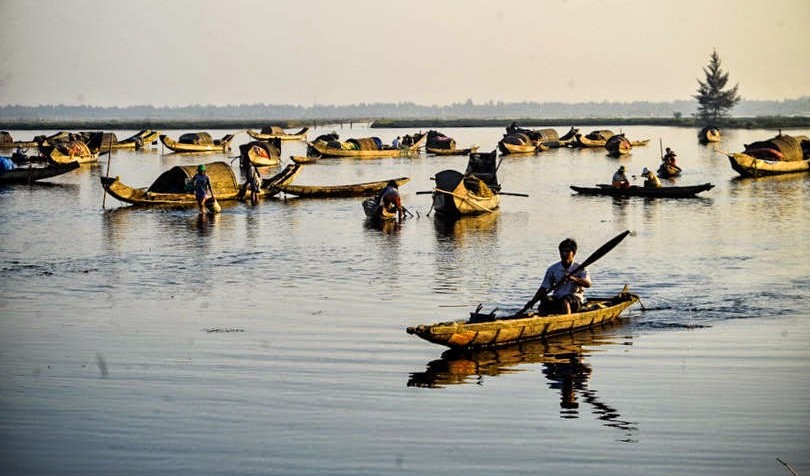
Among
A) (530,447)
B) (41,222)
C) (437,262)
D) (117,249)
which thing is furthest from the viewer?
(41,222)

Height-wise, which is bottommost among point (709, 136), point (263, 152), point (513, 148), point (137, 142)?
point (513, 148)

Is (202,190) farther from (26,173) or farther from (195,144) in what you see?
(195,144)

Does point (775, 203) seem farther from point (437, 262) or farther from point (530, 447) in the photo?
point (530, 447)

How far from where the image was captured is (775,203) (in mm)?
40844

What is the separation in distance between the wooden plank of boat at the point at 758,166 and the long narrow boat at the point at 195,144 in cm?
4725

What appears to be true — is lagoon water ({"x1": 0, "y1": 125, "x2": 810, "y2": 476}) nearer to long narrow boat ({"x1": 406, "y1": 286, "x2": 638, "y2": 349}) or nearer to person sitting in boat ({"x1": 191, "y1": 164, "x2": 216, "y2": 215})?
long narrow boat ({"x1": 406, "y1": 286, "x2": 638, "y2": 349})

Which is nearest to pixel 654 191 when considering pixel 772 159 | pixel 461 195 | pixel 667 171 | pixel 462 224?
pixel 461 195

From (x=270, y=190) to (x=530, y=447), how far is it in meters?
33.7

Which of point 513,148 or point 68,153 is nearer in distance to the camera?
point 68,153

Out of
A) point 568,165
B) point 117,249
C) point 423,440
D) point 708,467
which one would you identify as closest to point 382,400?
point 423,440

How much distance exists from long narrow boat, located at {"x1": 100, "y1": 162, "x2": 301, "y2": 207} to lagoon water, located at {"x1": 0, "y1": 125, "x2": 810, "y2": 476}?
239 inches

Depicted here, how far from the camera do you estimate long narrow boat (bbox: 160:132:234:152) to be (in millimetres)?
86562

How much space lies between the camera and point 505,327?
15.0m

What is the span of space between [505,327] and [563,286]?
1.59 meters
